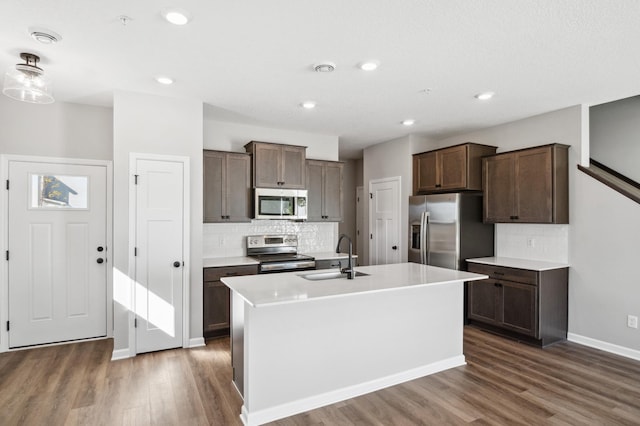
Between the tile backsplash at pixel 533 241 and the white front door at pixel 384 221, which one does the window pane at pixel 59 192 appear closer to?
the white front door at pixel 384 221

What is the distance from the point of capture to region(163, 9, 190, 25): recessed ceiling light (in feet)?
7.36

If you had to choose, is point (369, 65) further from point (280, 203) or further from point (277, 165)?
point (280, 203)

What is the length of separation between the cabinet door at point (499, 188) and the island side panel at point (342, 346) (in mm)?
1680

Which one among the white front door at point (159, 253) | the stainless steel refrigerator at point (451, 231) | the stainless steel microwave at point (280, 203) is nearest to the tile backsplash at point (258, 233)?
the stainless steel microwave at point (280, 203)

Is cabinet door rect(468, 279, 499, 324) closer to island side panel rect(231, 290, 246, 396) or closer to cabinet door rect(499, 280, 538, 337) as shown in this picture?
cabinet door rect(499, 280, 538, 337)

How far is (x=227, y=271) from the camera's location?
4.30 meters

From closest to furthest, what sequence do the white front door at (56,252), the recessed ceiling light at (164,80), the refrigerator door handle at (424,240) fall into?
1. the recessed ceiling light at (164,80)
2. the white front door at (56,252)
3. the refrigerator door handle at (424,240)

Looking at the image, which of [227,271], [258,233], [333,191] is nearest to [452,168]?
[333,191]

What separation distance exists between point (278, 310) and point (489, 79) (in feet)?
9.24

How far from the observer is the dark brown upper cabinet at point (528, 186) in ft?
13.6

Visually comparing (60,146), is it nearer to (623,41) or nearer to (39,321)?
(39,321)

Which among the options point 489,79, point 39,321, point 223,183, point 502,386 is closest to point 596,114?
point 489,79

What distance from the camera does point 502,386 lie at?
119 inches

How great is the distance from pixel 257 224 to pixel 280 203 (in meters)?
0.53
